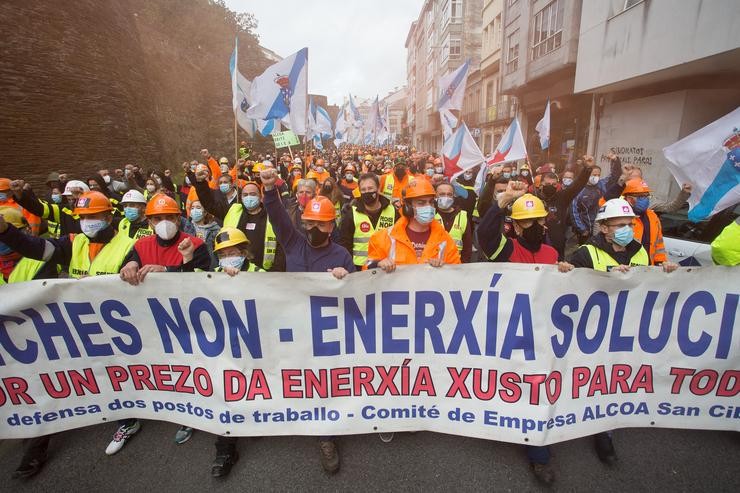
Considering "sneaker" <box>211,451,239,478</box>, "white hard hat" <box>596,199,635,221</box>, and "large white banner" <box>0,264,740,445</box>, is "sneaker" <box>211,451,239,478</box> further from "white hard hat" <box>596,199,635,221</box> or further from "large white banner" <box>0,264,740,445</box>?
"white hard hat" <box>596,199,635,221</box>

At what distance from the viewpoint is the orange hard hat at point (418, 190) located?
3335 millimetres

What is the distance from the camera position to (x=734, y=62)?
30.0 ft

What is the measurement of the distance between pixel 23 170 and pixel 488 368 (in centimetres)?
1535

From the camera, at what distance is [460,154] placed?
733cm

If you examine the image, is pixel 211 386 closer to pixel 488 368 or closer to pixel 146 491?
pixel 146 491

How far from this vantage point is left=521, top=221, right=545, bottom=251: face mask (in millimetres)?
3305

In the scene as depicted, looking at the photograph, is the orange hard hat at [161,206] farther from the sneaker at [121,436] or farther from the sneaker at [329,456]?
the sneaker at [329,456]

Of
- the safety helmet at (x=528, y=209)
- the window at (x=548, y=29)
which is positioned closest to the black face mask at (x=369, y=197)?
the safety helmet at (x=528, y=209)

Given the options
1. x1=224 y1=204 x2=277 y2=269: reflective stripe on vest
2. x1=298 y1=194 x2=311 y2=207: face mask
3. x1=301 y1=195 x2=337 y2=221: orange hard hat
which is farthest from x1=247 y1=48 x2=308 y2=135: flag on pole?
x1=301 y1=195 x2=337 y2=221: orange hard hat

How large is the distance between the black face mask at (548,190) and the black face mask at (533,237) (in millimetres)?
3243

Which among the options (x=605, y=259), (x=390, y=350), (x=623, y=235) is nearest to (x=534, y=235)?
(x=605, y=259)

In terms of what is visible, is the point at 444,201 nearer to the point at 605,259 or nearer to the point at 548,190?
the point at 605,259

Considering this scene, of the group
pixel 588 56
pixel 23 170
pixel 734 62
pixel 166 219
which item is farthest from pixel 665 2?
pixel 23 170

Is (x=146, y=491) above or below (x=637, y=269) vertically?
below
